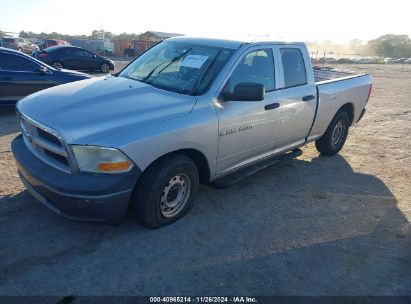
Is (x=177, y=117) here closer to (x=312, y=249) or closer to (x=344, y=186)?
(x=312, y=249)

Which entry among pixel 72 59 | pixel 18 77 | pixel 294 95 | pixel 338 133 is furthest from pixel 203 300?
pixel 72 59

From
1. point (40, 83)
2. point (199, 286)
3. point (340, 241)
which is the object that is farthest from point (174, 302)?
point (40, 83)

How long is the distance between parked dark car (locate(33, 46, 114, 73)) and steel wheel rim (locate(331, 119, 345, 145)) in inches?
545

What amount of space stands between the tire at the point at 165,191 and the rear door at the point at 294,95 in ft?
5.24

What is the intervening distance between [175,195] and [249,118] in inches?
48.0

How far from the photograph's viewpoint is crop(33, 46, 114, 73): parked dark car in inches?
664

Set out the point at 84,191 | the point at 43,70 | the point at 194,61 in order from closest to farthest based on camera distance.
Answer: the point at 84,191
the point at 194,61
the point at 43,70

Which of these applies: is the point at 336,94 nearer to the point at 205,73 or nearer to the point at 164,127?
the point at 205,73

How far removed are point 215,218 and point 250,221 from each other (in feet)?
1.30

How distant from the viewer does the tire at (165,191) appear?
3.39 metres

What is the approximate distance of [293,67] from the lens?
16.0 ft

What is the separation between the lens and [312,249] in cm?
361

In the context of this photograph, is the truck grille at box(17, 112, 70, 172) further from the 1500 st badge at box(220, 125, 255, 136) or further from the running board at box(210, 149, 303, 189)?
the running board at box(210, 149, 303, 189)

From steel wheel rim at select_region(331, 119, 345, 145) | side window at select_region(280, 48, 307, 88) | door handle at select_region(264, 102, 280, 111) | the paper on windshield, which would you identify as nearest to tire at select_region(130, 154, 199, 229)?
the paper on windshield
